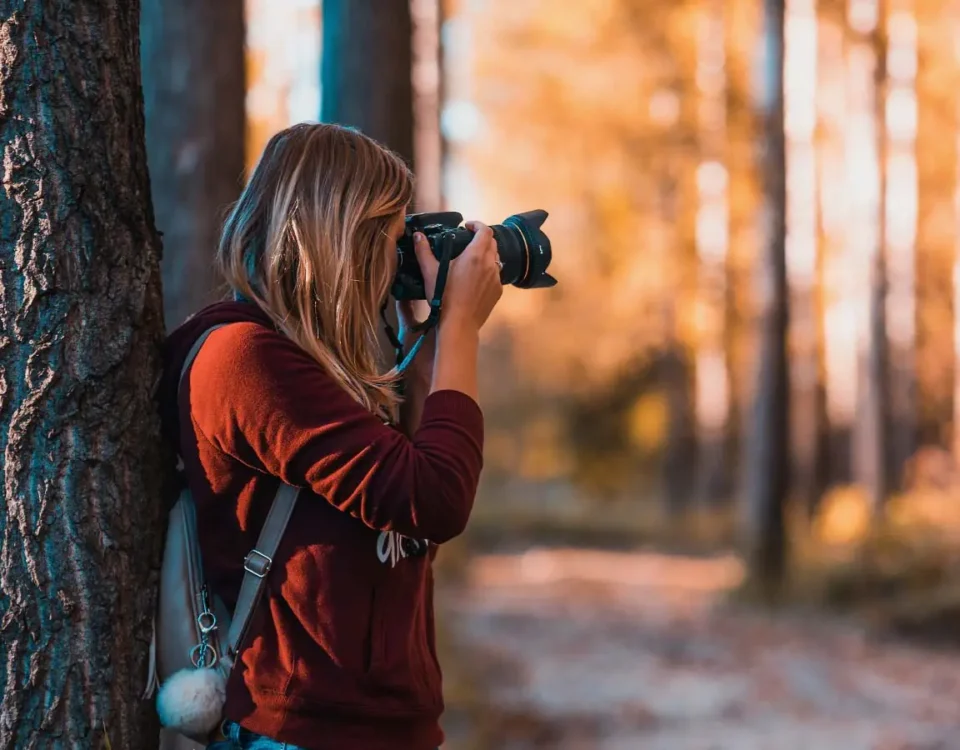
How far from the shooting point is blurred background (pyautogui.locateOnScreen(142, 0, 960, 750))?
661 cm

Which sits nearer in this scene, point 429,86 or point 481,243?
point 481,243

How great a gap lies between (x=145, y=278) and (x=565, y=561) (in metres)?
15.0

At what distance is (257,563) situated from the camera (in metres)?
2.06

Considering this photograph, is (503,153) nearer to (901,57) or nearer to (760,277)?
(901,57)

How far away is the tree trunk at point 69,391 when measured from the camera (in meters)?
2.10

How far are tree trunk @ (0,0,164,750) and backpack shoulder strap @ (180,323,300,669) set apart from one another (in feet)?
0.90

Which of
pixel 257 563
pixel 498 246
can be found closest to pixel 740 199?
pixel 498 246

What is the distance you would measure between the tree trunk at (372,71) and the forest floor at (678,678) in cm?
329

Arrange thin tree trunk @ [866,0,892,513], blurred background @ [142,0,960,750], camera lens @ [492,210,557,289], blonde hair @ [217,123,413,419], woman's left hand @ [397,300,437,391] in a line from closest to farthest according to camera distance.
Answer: blonde hair @ [217,123,413,419]
camera lens @ [492,210,557,289]
woman's left hand @ [397,300,437,391]
blurred background @ [142,0,960,750]
thin tree trunk @ [866,0,892,513]

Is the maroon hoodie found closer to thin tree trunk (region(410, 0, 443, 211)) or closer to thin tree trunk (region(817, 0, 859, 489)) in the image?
thin tree trunk (region(410, 0, 443, 211))

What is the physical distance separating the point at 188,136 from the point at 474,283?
9.29 feet

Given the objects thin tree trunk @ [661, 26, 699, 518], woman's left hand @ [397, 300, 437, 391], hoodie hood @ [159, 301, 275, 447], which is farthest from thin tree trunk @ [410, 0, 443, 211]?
hoodie hood @ [159, 301, 275, 447]

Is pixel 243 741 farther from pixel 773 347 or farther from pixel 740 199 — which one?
pixel 740 199

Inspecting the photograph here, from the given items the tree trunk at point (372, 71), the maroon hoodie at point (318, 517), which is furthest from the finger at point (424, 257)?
the tree trunk at point (372, 71)
